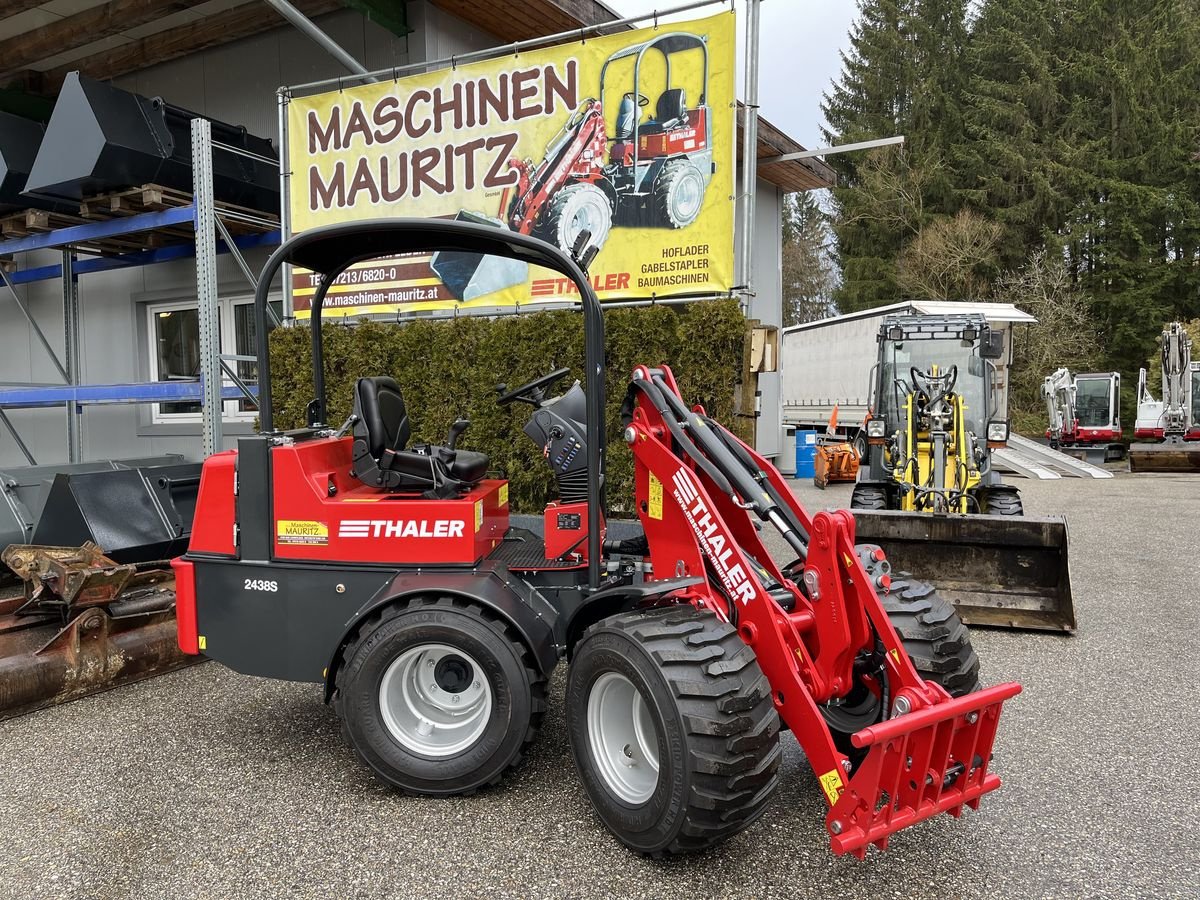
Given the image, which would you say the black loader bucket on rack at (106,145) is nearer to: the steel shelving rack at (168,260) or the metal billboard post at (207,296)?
the steel shelving rack at (168,260)

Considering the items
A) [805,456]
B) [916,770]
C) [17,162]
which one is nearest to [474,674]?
[916,770]

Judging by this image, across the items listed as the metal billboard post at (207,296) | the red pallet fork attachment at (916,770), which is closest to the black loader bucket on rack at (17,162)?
the metal billboard post at (207,296)

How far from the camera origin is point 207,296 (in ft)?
22.9

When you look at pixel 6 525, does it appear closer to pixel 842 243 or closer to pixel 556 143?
pixel 556 143

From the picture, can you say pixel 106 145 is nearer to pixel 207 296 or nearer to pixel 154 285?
pixel 207 296

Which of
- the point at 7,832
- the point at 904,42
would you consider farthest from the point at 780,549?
the point at 904,42

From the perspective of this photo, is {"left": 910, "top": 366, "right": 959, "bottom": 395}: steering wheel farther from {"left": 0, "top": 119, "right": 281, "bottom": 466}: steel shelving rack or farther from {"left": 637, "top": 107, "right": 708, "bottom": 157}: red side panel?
{"left": 0, "top": 119, "right": 281, "bottom": 466}: steel shelving rack

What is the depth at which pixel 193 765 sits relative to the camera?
3590 millimetres

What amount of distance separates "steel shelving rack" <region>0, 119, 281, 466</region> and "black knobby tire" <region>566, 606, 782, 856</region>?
552cm

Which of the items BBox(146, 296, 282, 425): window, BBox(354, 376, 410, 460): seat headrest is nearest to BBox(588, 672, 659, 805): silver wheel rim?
BBox(354, 376, 410, 460): seat headrest

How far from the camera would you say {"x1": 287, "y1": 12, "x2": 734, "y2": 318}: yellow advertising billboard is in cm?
643

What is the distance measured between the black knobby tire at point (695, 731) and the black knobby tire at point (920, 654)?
71cm

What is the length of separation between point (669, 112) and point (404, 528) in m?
4.50

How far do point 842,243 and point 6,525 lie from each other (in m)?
34.6
